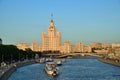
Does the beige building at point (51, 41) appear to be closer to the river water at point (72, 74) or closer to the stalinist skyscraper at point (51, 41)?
the stalinist skyscraper at point (51, 41)

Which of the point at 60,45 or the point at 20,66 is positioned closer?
the point at 20,66

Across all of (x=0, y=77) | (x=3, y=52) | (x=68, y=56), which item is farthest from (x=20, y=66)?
(x=68, y=56)

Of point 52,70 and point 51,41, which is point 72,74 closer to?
point 52,70

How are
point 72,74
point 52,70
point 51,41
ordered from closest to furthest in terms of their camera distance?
point 72,74, point 52,70, point 51,41

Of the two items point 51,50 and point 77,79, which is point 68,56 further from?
point 77,79

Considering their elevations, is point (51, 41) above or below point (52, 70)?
above

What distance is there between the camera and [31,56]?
124 m

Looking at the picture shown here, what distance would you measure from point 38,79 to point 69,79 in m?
3.47

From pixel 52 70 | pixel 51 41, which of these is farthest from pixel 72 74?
pixel 51 41

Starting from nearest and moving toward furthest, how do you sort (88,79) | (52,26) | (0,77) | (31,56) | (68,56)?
1. (0,77)
2. (88,79)
3. (31,56)
4. (68,56)
5. (52,26)

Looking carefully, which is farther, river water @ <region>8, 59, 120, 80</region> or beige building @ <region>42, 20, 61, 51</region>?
beige building @ <region>42, 20, 61, 51</region>

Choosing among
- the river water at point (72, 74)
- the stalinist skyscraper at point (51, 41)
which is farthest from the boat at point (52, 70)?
the stalinist skyscraper at point (51, 41)

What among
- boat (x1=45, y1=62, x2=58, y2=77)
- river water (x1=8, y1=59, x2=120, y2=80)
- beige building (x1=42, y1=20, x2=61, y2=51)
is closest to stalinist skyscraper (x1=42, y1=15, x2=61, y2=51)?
beige building (x1=42, y1=20, x2=61, y2=51)

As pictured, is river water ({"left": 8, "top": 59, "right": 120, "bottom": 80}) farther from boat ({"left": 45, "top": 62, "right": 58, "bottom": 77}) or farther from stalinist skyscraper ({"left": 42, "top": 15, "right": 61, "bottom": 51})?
stalinist skyscraper ({"left": 42, "top": 15, "right": 61, "bottom": 51})
